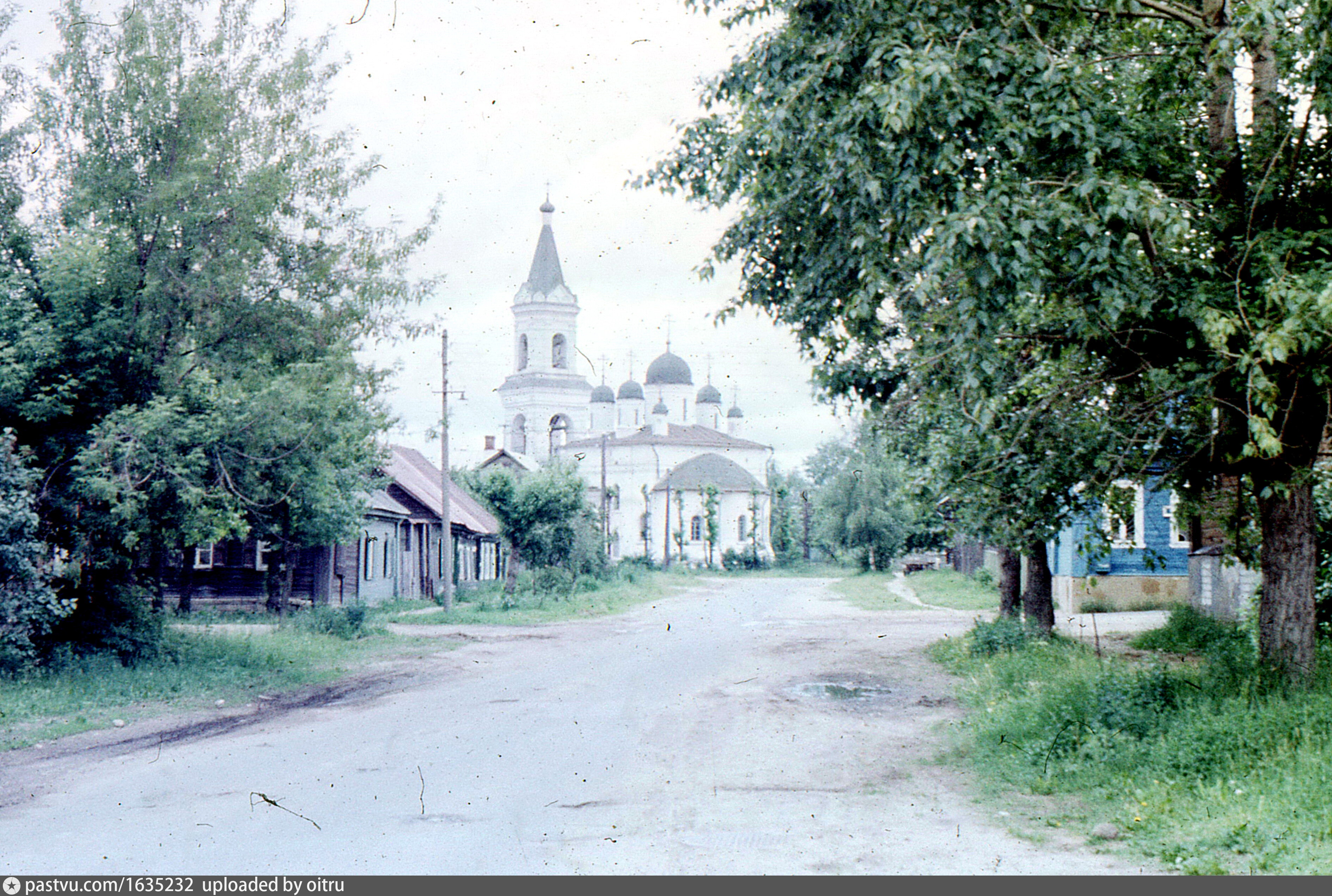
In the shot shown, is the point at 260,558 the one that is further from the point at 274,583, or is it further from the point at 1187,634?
the point at 1187,634

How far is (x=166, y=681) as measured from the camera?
1466 cm

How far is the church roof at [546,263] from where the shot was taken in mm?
70812

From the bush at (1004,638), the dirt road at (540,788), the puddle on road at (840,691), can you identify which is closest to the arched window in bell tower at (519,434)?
the bush at (1004,638)

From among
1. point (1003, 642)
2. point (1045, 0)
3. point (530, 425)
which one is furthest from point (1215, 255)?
point (530, 425)

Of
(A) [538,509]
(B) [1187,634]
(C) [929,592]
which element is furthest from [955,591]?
(B) [1187,634]

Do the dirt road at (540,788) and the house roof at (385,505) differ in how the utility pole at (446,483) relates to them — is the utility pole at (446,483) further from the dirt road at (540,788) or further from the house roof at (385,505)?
the dirt road at (540,788)

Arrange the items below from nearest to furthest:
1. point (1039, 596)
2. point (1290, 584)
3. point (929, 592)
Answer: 1. point (1290, 584)
2. point (1039, 596)
3. point (929, 592)

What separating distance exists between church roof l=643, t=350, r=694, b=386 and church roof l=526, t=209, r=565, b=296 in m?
27.8

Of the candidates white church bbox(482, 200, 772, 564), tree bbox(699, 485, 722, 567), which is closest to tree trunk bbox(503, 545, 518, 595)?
white church bbox(482, 200, 772, 564)

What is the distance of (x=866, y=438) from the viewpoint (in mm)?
17328

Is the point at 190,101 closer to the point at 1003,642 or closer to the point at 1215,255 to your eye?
the point at 1215,255

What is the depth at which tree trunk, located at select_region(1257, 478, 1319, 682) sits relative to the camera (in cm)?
949

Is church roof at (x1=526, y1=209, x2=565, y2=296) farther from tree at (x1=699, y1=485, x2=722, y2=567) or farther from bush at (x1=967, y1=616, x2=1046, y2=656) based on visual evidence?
bush at (x1=967, y1=616, x2=1046, y2=656)

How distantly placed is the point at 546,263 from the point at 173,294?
5734 cm
